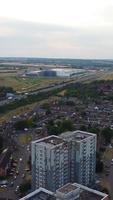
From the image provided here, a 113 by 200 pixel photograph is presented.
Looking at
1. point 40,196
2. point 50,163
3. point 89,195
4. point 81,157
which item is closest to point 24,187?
point 50,163

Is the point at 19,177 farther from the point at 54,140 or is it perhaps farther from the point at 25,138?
the point at 25,138

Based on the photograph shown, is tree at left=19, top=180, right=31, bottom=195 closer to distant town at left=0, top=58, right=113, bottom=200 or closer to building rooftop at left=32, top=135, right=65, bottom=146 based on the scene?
distant town at left=0, top=58, right=113, bottom=200

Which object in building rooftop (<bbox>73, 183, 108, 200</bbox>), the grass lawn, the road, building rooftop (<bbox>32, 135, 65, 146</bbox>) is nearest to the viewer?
building rooftop (<bbox>73, 183, 108, 200</bbox>)

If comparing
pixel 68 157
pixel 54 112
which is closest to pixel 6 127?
pixel 54 112

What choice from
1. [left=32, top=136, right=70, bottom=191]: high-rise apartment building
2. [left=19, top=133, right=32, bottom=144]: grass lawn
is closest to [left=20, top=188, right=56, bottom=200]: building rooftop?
[left=32, top=136, right=70, bottom=191]: high-rise apartment building

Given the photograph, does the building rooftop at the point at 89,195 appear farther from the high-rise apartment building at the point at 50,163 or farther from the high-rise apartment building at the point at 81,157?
the high-rise apartment building at the point at 81,157

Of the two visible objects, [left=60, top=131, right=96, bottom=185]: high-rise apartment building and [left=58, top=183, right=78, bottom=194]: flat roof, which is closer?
Result: [left=58, top=183, right=78, bottom=194]: flat roof

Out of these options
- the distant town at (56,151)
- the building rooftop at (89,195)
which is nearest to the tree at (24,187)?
the distant town at (56,151)

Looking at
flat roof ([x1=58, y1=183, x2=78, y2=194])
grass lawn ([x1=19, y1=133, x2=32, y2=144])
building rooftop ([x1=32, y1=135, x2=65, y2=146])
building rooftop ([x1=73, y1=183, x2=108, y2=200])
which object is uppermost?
building rooftop ([x1=32, y1=135, x2=65, y2=146])
